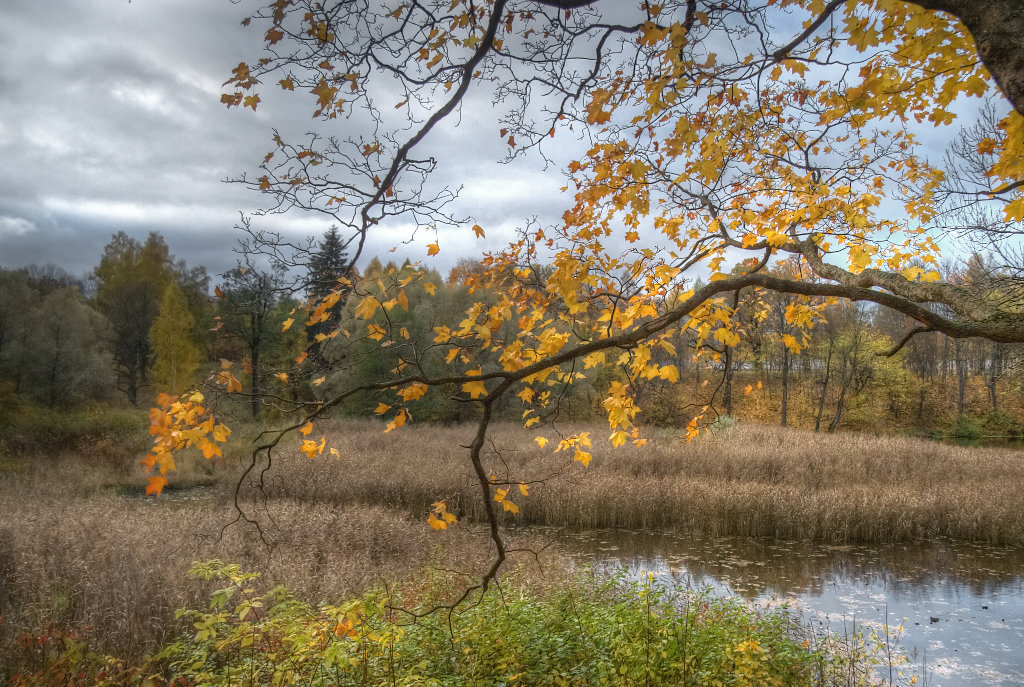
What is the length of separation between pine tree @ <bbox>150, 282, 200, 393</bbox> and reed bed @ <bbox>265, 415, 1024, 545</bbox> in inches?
582

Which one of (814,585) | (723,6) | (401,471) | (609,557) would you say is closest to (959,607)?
(814,585)

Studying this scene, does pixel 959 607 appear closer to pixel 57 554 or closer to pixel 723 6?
pixel 723 6

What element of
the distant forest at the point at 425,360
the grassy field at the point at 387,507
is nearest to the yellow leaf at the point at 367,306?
the grassy field at the point at 387,507

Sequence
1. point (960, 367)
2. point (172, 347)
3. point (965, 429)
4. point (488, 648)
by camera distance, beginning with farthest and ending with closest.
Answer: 1. point (960, 367)
2. point (965, 429)
3. point (172, 347)
4. point (488, 648)

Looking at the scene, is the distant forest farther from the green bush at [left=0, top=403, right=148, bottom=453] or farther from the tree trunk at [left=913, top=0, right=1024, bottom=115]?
the tree trunk at [left=913, top=0, right=1024, bottom=115]

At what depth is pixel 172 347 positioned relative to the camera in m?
27.5

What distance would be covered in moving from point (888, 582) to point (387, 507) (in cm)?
899

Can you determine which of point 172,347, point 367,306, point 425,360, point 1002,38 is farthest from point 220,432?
point 172,347

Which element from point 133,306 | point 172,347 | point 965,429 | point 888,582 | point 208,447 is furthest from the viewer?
point 133,306

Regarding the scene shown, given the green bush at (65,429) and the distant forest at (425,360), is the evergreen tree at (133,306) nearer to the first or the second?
the distant forest at (425,360)

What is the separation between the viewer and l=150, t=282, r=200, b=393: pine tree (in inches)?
1080

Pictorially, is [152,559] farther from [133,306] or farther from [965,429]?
[965,429]

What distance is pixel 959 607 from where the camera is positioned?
764cm

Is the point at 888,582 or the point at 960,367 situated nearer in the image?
the point at 888,582
